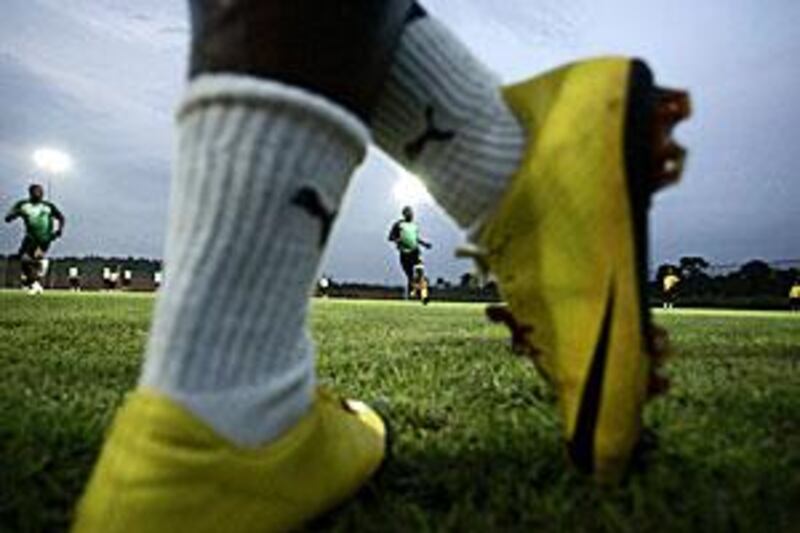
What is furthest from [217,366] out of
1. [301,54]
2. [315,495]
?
[301,54]

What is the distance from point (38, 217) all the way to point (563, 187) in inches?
748

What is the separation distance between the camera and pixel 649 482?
1254mm

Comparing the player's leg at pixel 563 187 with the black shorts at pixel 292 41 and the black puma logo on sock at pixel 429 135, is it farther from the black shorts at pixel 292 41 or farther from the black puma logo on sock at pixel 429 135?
the black shorts at pixel 292 41

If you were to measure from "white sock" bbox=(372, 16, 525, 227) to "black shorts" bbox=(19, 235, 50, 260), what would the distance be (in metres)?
19.0

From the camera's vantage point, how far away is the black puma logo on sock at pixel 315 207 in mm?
987

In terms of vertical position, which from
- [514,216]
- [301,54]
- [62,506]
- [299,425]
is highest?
[301,54]

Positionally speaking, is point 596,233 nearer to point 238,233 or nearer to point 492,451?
point 238,233

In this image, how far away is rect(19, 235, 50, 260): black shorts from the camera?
18839mm

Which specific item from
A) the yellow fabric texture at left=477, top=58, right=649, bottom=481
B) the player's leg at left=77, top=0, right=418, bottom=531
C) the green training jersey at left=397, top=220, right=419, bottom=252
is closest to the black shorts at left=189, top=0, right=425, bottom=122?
the player's leg at left=77, top=0, right=418, bottom=531

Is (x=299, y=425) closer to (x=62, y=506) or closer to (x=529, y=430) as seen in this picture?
(x=62, y=506)

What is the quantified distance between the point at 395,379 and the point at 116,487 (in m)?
1.85

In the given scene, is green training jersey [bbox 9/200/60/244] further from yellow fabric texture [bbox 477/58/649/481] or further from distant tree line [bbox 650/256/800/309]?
distant tree line [bbox 650/256/800/309]

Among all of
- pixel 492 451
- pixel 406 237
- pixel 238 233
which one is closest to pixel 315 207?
pixel 238 233

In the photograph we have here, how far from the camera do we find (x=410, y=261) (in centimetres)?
2241
